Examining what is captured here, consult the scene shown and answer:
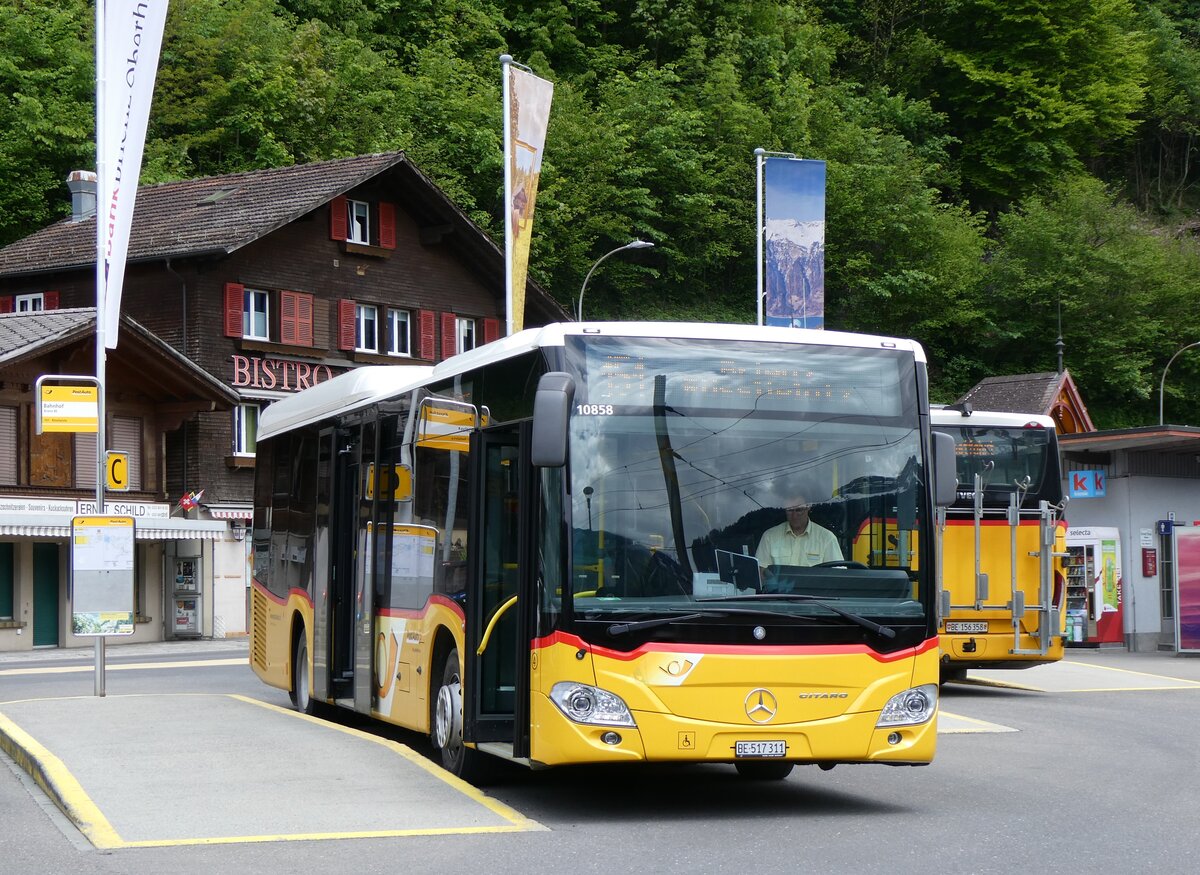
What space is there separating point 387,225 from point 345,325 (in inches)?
124

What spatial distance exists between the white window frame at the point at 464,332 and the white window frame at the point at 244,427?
710cm

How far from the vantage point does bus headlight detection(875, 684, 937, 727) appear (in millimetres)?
10664

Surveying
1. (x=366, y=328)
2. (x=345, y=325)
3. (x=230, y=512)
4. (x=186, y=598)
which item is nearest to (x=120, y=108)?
(x=186, y=598)

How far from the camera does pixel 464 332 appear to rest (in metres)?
52.1

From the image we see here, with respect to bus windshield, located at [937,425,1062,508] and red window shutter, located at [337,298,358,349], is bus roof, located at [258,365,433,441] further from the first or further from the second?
red window shutter, located at [337,298,358,349]

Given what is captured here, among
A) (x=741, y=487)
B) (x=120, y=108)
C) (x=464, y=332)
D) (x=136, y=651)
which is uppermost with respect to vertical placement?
(x=464, y=332)

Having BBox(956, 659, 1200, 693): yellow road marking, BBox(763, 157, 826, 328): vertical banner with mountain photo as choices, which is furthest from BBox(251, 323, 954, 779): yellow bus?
BBox(763, 157, 826, 328): vertical banner with mountain photo

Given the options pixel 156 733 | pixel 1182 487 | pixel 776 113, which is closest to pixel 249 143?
pixel 776 113

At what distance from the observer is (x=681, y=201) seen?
191ft

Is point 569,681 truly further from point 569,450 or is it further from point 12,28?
point 12,28

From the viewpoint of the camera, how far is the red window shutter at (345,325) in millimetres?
48750

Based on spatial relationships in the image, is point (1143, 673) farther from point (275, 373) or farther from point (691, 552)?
point (275, 373)

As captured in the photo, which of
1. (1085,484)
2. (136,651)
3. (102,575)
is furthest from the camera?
(136,651)

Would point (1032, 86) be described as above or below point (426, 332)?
above
